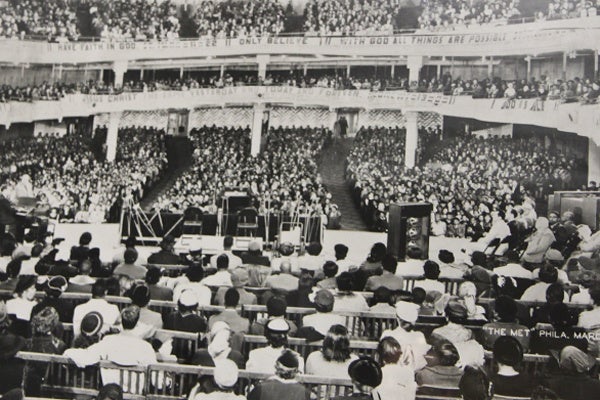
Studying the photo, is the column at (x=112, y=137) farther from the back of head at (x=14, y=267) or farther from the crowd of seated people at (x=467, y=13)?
the crowd of seated people at (x=467, y=13)

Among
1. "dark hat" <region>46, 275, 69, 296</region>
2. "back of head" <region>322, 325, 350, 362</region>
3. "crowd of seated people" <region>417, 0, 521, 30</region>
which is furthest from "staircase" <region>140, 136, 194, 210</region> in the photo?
"back of head" <region>322, 325, 350, 362</region>

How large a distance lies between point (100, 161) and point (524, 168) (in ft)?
19.5

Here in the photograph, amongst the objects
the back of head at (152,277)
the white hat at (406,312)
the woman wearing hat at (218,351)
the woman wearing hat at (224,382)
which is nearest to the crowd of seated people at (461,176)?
the back of head at (152,277)

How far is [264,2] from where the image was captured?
353 inches

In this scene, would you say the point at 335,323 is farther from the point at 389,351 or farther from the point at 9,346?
the point at 9,346

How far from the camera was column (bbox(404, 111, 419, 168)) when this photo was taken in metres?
8.43

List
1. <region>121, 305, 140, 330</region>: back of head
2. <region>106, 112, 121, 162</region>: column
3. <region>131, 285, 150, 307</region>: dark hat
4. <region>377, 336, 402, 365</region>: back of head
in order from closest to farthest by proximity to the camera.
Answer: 1. <region>377, 336, 402, 365</region>: back of head
2. <region>121, 305, 140, 330</region>: back of head
3. <region>131, 285, 150, 307</region>: dark hat
4. <region>106, 112, 121, 162</region>: column

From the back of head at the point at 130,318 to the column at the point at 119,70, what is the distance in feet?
18.8

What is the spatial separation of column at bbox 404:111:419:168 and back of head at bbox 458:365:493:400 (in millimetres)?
5169

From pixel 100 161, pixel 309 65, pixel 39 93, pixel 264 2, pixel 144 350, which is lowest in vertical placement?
pixel 144 350

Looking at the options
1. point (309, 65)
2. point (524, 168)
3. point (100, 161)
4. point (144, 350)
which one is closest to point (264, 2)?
point (309, 65)

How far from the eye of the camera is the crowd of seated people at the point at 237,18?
8.95 metres

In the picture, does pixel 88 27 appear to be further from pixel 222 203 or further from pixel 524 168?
pixel 524 168

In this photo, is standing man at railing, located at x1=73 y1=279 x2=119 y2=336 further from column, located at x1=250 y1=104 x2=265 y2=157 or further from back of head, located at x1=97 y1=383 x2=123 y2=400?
column, located at x1=250 y1=104 x2=265 y2=157
